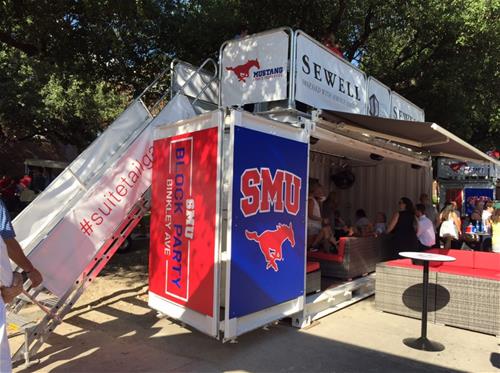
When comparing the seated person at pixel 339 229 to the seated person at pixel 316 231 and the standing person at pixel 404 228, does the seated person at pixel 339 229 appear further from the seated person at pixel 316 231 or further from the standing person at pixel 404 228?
the seated person at pixel 316 231

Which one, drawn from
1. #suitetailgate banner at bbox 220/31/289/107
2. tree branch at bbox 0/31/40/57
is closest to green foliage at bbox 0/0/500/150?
tree branch at bbox 0/31/40/57

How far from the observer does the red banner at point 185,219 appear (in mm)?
4473

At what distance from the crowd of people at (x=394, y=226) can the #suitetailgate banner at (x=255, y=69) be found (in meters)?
2.42

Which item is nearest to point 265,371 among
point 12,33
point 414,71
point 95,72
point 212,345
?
point 212,345

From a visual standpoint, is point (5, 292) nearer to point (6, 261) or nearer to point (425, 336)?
point (6, 261)

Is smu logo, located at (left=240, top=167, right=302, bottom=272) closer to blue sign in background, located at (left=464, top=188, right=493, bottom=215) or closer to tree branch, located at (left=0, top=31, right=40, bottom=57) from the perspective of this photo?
tree branch, located at (left=0, top=31, right=40, bottom=57)

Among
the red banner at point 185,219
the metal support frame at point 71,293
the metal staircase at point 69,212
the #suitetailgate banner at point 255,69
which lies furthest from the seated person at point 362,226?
the metal support frame at point 71,293

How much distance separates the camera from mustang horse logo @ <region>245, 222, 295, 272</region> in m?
4.68

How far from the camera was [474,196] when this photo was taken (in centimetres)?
1400

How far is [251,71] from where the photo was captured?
5.85 m

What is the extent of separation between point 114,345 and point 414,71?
10.7 m

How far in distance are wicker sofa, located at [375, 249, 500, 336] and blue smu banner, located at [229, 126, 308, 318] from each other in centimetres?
156

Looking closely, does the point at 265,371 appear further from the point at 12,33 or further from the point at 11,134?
the point at 11,134

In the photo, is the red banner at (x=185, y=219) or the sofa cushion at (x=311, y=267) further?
the sofa cushion at (x=311, y=267)
